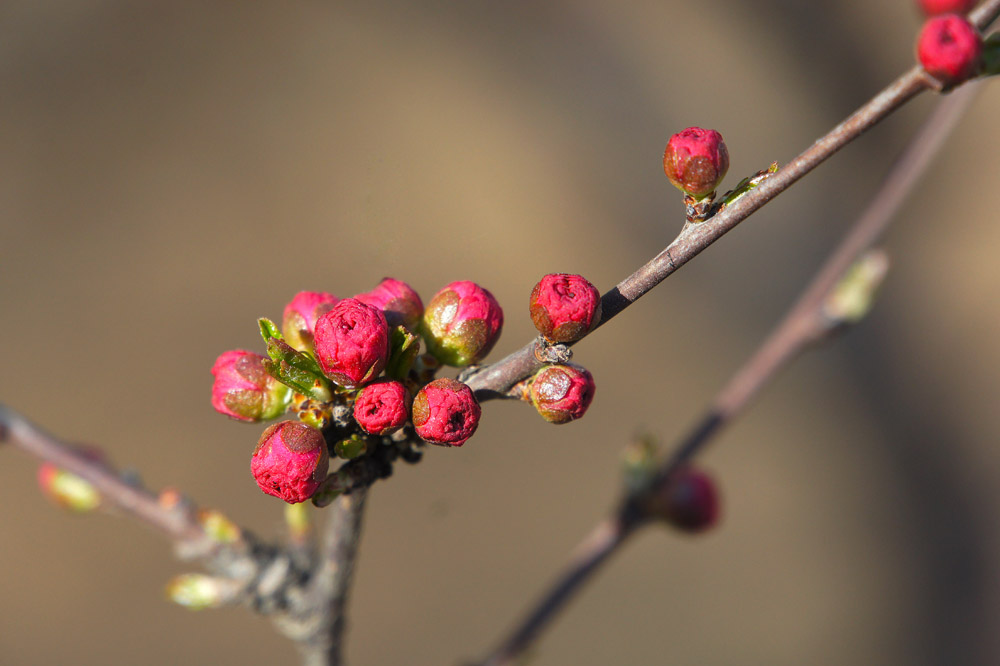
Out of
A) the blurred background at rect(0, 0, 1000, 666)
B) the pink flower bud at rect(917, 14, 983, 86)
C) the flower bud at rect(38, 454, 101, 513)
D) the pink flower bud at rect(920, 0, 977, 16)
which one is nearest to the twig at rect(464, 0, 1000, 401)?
the pink flower bud at rect(917, 14, 983, 86)

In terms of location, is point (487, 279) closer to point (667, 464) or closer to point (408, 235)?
point (408, 235)

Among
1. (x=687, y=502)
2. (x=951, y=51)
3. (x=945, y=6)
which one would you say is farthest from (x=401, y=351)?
(x=945, y=6)

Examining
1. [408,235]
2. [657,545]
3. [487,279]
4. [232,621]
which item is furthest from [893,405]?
[232,621]

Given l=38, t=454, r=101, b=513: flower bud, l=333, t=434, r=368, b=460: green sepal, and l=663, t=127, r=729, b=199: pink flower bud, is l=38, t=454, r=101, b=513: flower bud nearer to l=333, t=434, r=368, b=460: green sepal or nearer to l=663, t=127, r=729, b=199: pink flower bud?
l=333, t=434, r=368, b=460: green sepal

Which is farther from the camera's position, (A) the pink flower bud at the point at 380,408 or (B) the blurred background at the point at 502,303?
(B) the blurred background at the point at 502,303

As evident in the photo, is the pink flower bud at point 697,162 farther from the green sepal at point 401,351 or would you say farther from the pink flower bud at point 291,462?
the pink flower bud at point 291,462

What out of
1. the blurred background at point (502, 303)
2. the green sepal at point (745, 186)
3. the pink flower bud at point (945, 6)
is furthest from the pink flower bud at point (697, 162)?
the blurred background at point (502, 303)

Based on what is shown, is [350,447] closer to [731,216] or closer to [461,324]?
[461,324]
